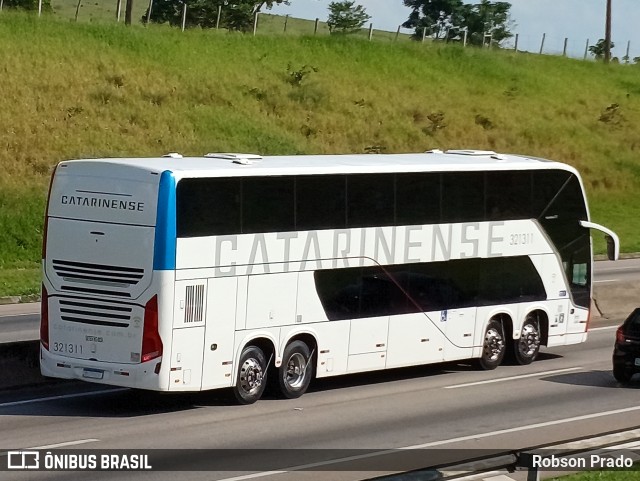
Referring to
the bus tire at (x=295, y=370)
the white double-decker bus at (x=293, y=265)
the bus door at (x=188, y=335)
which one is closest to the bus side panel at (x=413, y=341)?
the white double-decker bus at (x=293, y=265)

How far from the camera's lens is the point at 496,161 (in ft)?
72.8

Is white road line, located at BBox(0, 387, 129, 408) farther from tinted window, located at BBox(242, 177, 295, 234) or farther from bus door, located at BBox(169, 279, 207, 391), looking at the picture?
tinted window, located at BBox(242, 177, 295, 234)

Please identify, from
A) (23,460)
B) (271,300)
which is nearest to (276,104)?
(271,300)

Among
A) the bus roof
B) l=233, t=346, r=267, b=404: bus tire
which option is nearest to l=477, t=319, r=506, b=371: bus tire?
the bus roof

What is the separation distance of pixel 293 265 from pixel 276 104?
42845 mm

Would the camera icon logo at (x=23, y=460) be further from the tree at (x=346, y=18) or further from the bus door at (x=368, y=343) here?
the tree at (x=346, y=18)

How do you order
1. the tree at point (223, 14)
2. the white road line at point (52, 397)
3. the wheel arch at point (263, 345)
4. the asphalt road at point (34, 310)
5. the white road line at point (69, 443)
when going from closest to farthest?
the white road line at point (69, 443), the white road line at point (52, 397), the wheel arch at point (263, 345), the asphalt road at point (34, 310), the tree at point (223, 14)

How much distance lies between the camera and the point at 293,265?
1853 centimetres

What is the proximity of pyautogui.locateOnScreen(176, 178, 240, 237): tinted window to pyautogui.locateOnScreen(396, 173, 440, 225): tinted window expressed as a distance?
3433 mm

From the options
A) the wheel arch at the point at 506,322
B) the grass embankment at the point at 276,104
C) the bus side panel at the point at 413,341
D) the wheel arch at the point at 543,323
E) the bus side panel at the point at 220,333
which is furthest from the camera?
the grass embankment at the point at 276,104

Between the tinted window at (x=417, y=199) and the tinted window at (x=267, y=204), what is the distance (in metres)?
2.36

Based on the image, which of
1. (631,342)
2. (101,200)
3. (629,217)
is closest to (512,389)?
(631,342)

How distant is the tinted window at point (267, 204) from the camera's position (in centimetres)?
1784

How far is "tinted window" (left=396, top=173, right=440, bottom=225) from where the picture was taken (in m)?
20.2
